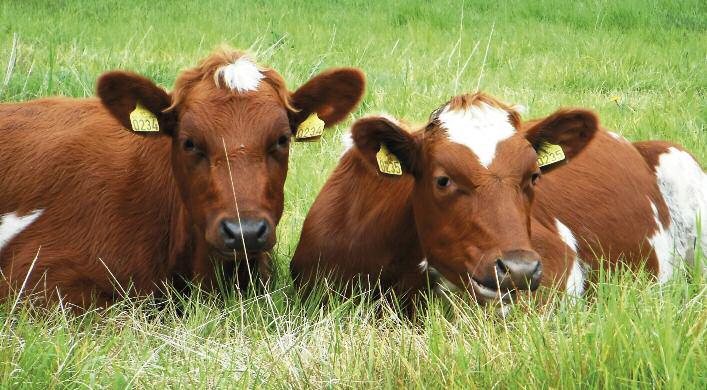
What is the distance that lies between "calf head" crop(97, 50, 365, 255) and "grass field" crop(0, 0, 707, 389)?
0.39 metres

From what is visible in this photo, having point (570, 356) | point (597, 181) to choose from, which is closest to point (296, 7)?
point (597, 181)

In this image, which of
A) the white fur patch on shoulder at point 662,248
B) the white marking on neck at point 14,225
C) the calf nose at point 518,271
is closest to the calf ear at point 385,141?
the calf nose at point 518,271

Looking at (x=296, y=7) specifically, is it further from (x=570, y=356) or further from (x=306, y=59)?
(x=570, y=356)

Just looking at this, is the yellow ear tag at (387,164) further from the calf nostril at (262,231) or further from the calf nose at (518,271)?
the calf nose at (518,271)

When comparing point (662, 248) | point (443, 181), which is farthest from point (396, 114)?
point (443, 181)

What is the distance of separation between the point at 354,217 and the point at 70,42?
680cm

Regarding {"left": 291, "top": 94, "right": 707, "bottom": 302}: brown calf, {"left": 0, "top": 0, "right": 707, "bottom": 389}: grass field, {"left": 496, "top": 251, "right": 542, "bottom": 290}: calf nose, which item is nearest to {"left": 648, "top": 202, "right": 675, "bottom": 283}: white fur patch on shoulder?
{"left": 291, "top": 94, "right": 707, "bottom": 302}: brown calf

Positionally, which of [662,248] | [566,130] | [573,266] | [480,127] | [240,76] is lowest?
[662,248]

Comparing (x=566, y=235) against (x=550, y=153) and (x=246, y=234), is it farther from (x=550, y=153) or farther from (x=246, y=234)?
(x=246, y=234)

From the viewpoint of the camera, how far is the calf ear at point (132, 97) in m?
4.93

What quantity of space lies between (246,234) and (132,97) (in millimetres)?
1013

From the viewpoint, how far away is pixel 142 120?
4988mm

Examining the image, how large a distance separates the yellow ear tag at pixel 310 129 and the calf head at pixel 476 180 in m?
0.48

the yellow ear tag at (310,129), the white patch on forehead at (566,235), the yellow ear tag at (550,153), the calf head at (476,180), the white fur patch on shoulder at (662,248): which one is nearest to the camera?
the calf head at (476,180)
